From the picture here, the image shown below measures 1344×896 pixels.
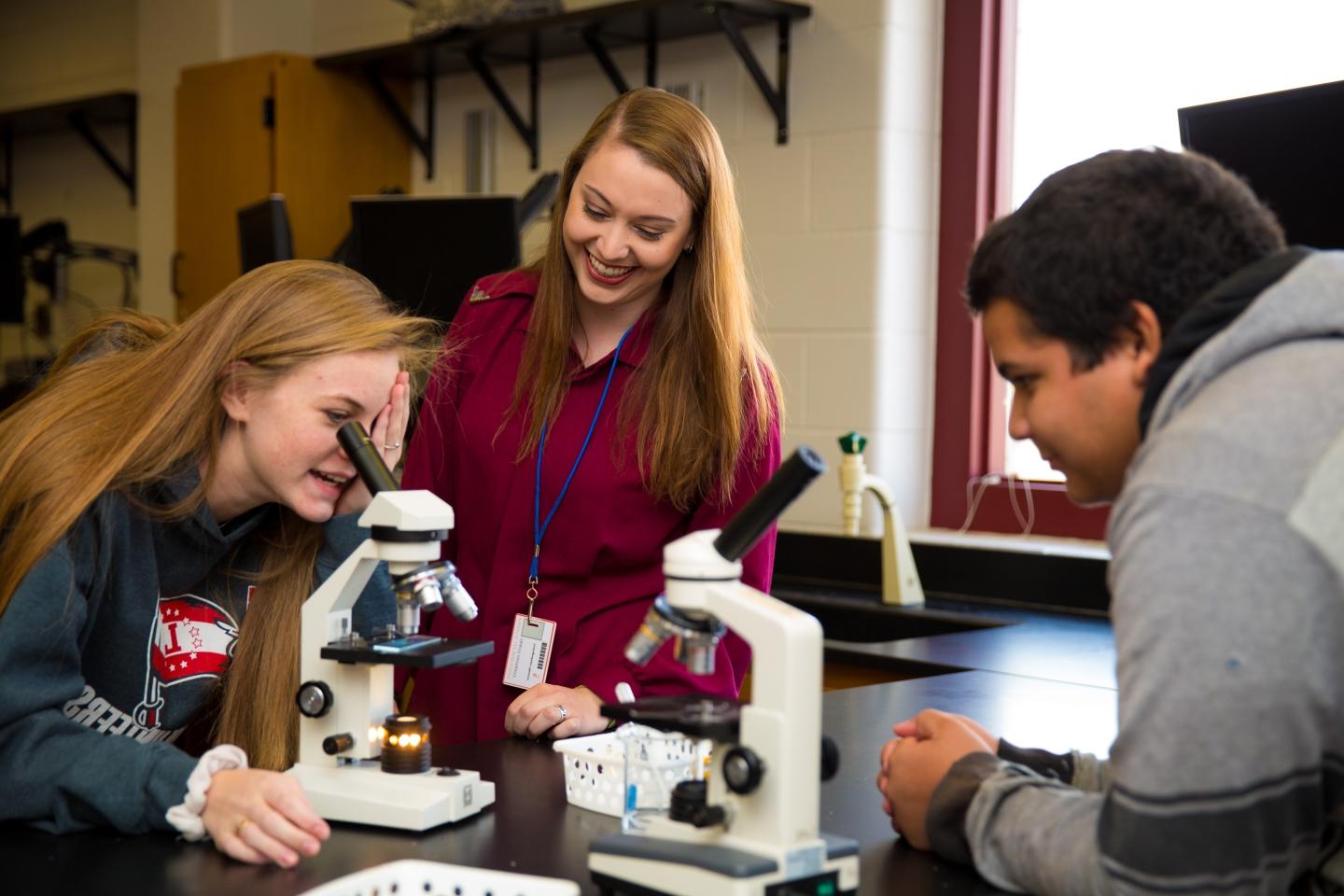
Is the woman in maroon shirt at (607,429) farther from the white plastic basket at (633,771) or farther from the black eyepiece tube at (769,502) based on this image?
the black eyepiece tube at (769,502)

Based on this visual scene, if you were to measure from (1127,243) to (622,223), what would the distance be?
89 cm

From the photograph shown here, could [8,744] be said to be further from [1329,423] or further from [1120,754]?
[1329,423]

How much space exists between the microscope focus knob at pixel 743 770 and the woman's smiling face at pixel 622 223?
0.90 m

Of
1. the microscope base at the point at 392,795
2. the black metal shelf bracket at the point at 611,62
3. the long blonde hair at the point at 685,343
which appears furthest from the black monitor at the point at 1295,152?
the black metal shelf bracket at the point at 611,62

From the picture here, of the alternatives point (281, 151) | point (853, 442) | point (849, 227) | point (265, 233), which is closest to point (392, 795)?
point (853, 442)

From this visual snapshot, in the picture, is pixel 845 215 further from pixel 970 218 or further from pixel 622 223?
pixel 622 223

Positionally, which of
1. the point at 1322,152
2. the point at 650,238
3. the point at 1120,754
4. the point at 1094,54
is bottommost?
the point at 1120,754

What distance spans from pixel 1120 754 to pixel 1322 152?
129 cm

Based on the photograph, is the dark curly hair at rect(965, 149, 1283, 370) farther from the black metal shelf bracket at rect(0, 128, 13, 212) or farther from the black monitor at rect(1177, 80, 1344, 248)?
the black metal shelf bracket at rect(0, 128, 13, 212)

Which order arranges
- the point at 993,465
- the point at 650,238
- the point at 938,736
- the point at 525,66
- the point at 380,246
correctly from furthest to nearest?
the point at 525,66 < the point at 993,465 < the point at 380,246 < the point at 650,238 < the point at 938,736

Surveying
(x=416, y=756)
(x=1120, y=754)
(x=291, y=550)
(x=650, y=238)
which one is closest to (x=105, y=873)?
(x=416, y=756)

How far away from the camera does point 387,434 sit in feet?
5.70

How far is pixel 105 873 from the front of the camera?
42.3 inches

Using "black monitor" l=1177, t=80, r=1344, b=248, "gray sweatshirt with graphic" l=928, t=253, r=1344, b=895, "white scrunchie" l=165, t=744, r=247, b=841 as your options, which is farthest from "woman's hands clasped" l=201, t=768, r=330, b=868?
"black monitor" l=1177, t=80, r=1344, b=248
